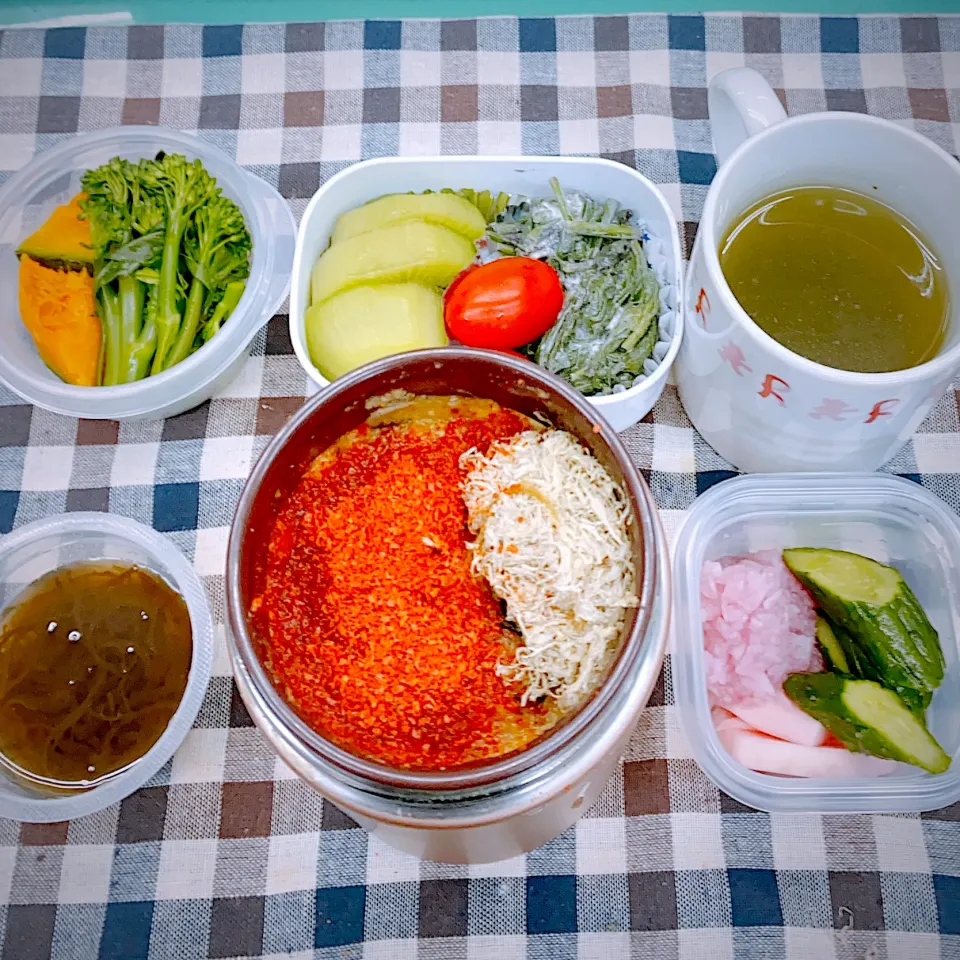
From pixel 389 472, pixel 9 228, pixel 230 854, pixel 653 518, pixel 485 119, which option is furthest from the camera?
pixel 485 119

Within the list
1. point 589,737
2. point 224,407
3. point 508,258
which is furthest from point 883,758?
point 224,407

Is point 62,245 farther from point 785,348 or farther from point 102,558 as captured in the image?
point 785,348

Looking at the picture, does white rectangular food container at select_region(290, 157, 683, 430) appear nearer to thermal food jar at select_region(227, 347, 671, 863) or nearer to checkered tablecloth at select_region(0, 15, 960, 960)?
checkered tablecloth at select_region(0, 15, 960, 960)

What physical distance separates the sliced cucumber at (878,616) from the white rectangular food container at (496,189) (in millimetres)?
340

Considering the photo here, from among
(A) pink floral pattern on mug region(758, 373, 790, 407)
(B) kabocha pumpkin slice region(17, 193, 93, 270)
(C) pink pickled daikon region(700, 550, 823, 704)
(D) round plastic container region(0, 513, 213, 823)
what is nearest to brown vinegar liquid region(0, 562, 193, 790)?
(D) round plastic container region(0, 513, 213, 823)

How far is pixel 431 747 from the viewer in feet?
3.26

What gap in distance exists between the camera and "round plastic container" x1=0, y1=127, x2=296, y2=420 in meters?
1.32

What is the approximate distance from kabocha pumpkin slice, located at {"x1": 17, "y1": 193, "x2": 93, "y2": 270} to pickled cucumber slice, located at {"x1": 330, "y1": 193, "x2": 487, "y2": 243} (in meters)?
0.38

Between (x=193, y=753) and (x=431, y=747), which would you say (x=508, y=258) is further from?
(x=193, y=753)

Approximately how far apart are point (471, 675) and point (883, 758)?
1.82 feet

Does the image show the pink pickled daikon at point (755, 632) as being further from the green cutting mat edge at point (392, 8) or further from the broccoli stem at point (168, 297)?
the green cutting mat edge at point (392, 8)

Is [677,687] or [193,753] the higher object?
[677,687]

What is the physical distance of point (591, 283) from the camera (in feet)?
4.48

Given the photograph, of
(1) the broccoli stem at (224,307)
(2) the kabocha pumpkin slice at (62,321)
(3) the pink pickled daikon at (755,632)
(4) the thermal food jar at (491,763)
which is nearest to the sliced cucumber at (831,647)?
(3) the pink pickled daikon at (755,632)
